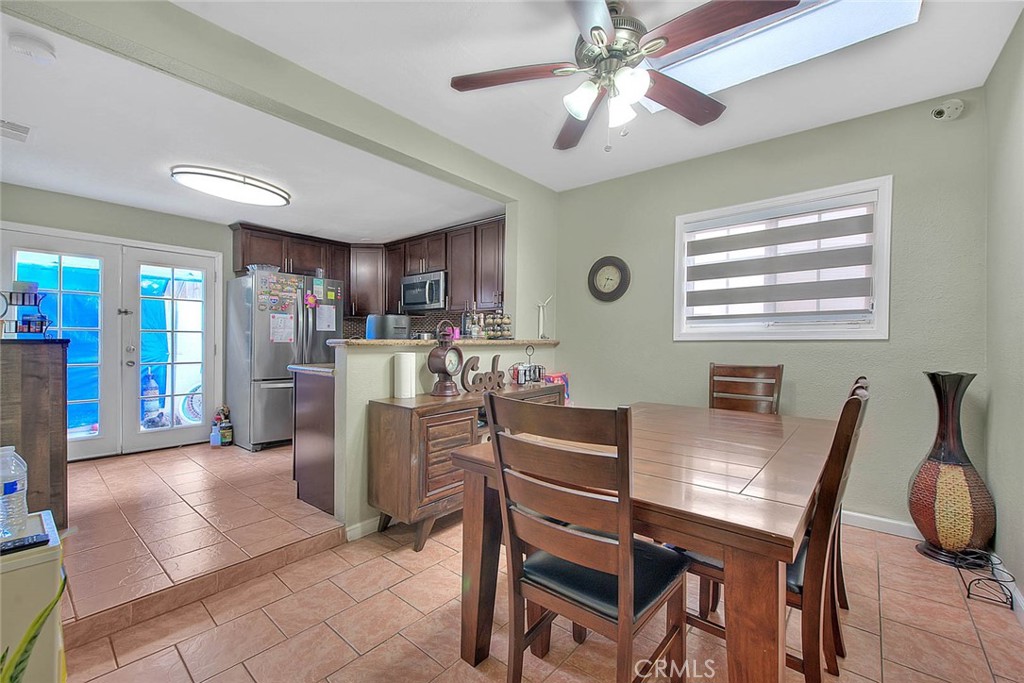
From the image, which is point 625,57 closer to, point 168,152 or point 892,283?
point 892,283

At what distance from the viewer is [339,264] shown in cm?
539

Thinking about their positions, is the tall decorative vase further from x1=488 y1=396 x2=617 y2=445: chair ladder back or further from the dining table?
x1=488 y1=396 x2=617 y2=445: chair ladder back

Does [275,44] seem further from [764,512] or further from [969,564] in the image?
[969,564]

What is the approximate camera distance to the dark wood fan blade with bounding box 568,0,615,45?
4.58 feet

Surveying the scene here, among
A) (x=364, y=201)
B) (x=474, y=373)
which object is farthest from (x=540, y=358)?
(x=364, y=201)

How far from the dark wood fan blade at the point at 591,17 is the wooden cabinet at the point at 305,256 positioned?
4.22 metres

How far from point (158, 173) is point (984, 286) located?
538cm

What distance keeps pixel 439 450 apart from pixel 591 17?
2.08 metres

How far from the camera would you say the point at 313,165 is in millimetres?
3164

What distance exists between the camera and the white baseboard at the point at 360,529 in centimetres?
246

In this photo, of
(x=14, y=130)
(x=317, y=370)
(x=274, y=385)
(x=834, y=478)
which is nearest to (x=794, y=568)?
(x=834, y=478)

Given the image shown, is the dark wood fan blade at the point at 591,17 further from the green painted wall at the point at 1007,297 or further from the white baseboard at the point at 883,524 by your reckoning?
the white baseboard at the point at 883,524

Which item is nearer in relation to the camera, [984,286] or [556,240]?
[984,286]

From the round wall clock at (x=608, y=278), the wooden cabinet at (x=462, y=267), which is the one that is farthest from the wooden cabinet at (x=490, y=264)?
the round wall clock at (x=608, y=278)
